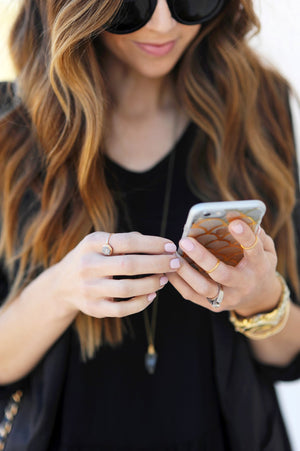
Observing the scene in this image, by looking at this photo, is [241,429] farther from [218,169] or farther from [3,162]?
[3,162]

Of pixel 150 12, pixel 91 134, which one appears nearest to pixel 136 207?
pixel 91 134

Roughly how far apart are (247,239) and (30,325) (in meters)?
0.54

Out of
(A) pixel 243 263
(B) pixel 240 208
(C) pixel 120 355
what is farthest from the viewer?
(C) pixel 120 355

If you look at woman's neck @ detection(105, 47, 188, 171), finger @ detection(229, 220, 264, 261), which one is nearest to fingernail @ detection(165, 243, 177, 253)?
finger @ detection(229, 220, 264, 261)

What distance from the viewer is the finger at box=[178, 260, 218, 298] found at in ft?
3.07

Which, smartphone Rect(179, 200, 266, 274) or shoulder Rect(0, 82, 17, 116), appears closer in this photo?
smartphone Rect(179, 200, 266, 274)

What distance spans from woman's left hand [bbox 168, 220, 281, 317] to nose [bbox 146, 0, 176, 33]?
50 centimetres

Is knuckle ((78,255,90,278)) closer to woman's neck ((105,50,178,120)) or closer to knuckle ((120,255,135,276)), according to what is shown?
knuckle ((120,255,135,276))

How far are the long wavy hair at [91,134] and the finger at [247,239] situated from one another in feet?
1.36

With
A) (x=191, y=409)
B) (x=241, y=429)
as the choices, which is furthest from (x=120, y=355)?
(x=241, y=429)

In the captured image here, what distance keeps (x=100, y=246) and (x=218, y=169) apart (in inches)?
20.9

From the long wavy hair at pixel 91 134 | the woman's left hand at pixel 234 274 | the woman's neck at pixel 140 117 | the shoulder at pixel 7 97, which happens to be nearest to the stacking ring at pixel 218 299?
the woman's left hand at pixel 234 274

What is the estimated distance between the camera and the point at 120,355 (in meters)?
1.26

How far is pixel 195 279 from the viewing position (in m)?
0.94
